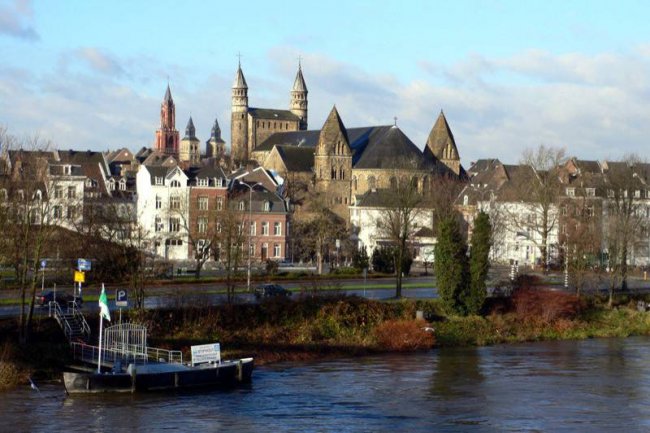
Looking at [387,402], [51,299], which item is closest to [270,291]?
[51,299]

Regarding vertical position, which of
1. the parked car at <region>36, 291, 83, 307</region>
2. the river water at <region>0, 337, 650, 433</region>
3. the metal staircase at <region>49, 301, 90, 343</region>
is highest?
the parked car at <region>36, 291, 83, 307</region>

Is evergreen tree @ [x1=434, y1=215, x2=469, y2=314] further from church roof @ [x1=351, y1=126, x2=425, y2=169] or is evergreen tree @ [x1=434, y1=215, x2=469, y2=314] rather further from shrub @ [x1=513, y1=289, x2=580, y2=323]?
church roof @ [x1=351, y1=126, x2=425, y2=169]

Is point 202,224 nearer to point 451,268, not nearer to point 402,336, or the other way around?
point 451,268

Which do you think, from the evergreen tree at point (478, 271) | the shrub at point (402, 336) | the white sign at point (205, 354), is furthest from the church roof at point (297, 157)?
the white sign at point (205, 354)

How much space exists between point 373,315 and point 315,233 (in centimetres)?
5216

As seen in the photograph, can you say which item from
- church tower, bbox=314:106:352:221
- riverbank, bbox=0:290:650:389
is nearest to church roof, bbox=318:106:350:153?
church tower, bbox=314:106:352:221

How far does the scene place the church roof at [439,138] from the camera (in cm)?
16525

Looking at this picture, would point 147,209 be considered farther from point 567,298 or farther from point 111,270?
point 567,298

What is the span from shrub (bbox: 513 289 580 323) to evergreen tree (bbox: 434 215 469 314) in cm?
426

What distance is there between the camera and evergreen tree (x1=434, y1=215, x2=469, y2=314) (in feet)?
216

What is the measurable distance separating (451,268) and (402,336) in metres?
7.35

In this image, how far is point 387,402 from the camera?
145 feet

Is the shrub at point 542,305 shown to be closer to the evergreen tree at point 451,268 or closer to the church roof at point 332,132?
the evergreen tree at point 451,268

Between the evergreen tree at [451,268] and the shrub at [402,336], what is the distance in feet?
15.6
